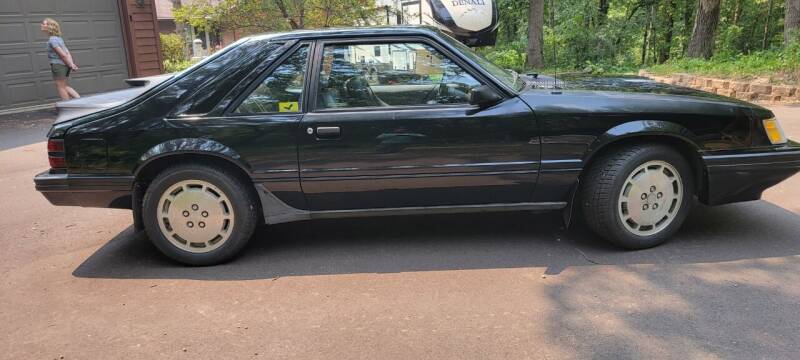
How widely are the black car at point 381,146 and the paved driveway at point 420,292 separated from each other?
0.32m

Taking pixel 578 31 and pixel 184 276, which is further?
pixel 578 31

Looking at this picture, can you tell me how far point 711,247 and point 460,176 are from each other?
5.79ft

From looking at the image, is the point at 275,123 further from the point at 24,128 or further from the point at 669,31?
the point at 669,31

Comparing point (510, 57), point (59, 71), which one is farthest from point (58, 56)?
point (510, 57)

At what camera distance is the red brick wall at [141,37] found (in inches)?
513

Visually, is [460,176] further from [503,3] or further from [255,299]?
[503,3]

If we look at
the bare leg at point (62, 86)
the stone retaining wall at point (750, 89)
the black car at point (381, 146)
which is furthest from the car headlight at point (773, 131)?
the bare leg at point (62, 86)

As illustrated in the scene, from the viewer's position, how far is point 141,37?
13.4 metres

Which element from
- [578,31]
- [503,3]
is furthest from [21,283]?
[503,3]

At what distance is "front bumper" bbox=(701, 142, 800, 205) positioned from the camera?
12.4ft

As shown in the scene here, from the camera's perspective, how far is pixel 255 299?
3.38m

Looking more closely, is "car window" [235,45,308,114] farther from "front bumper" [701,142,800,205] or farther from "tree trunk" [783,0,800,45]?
"tree trunk" [783,0,800,45]

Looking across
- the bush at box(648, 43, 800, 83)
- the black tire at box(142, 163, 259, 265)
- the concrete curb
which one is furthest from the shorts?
the bush at box(648, 43, 800, 83)

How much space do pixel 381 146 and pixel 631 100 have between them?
64.6 inches
